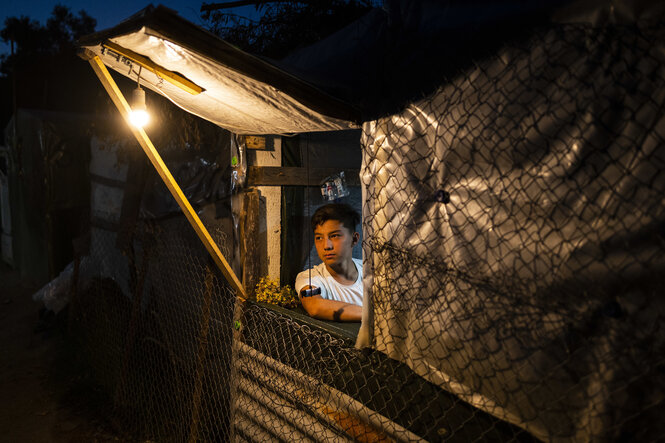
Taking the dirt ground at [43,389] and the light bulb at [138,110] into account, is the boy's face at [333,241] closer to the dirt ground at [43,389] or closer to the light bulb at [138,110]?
the light bulb at [138,110]

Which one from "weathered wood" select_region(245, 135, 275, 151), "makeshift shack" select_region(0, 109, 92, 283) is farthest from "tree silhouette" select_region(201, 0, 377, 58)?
"makeshift shack" select_region(0, 109, 92, 283)

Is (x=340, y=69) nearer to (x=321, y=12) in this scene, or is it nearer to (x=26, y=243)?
(x=321, y=12)

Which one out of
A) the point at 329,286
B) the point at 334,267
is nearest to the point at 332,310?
the point at 329,286

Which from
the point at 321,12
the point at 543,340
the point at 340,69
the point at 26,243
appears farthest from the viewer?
the point at 26,243

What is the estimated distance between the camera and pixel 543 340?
62.6 inches

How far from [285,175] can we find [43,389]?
16.4 feet

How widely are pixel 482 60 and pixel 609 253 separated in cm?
104

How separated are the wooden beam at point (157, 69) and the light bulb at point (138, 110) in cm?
20

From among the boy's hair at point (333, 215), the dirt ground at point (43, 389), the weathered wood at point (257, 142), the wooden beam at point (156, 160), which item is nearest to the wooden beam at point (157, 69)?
the wooden beam at point (156, 160)

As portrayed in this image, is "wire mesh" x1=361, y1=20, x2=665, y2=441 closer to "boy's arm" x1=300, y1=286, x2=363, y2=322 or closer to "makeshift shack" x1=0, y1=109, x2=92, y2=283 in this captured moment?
"boy's arm" x1=300, y1=286, x2=363, y2=322

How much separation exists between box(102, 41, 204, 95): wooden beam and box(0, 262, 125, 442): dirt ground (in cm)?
426

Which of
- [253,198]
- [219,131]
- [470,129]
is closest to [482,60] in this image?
[470,129]

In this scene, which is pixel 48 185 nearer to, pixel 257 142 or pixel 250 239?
pixel 257 142

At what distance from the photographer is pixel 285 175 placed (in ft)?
13.7
